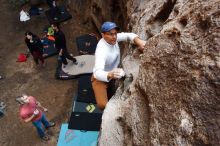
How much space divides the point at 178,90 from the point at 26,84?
340 inches

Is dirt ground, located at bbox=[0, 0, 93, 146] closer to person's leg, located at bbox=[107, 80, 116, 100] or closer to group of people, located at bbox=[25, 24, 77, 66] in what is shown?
group of people, located at bbox=[25, 24, 77, 66]

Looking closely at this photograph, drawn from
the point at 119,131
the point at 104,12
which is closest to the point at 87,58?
the point at 104,12

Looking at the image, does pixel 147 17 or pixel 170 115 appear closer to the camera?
pixel 170 115

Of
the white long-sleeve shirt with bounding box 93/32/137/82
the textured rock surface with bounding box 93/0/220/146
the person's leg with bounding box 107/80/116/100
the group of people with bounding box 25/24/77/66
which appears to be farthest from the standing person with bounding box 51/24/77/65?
the textured rock surface with bounding box 93/0/220/146

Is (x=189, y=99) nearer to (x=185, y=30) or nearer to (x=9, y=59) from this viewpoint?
(x=185, y=30)

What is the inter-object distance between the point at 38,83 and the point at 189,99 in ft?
28.3

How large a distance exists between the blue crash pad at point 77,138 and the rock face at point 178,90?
9.70 ft

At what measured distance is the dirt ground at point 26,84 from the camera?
9617 mm

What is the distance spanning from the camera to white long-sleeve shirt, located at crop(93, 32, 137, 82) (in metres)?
4.87

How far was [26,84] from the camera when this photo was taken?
37.4ft

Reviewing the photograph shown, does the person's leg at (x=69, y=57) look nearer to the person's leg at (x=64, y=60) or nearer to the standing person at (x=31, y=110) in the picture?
the person's leg at (x=64, y=60)

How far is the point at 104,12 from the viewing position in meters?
11.2

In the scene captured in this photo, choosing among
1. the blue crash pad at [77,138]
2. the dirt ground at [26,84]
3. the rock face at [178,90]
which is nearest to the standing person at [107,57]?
the rock face at [178,90]

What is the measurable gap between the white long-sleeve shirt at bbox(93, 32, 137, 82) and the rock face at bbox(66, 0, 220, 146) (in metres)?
0.49
